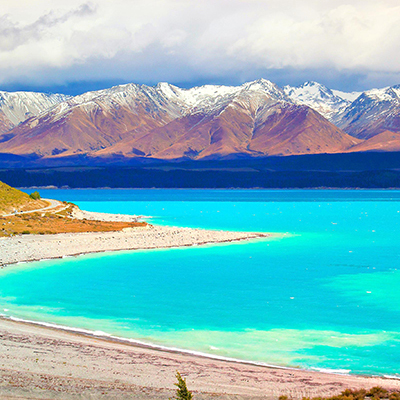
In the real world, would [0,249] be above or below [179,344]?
above

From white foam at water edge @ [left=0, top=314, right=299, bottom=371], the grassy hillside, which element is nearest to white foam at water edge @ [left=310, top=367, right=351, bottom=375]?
white foam at water edge @ [left=0, top=314, right=299, bottom=371]

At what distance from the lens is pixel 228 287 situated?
40281 millimetres

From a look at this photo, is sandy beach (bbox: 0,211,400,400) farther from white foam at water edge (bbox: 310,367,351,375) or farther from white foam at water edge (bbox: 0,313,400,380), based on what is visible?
white foam at water edge (bbox: 310,367,351,375)

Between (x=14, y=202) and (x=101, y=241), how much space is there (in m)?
35.7

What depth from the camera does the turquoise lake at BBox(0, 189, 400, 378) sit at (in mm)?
25188

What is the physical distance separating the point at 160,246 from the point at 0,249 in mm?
16406

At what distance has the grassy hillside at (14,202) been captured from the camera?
84719 mm

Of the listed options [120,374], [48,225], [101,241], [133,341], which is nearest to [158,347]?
[133,341]

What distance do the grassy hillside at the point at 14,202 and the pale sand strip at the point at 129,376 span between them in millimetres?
62740

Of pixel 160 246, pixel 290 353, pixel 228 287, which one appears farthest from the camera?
pixel 160 246

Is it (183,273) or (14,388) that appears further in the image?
(183,273)

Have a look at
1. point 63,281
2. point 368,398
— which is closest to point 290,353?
point 368,398

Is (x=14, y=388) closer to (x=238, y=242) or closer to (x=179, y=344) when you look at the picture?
(x=179, y=344)

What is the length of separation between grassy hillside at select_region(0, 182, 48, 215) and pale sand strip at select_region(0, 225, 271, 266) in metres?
21.2
